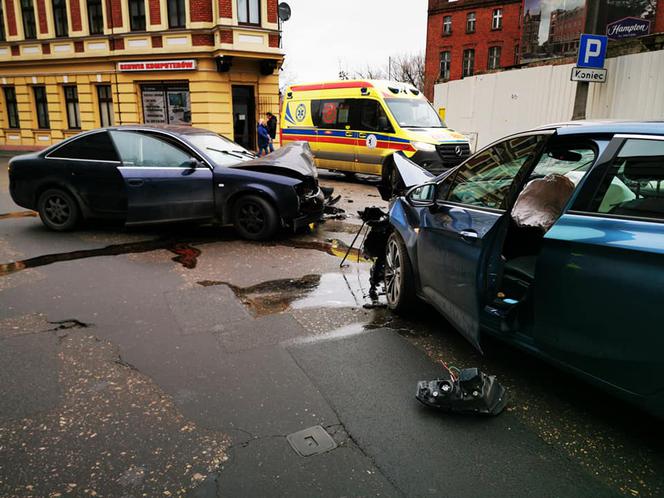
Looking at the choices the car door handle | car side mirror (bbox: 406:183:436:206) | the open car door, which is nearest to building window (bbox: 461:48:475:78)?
car side mirror (bbox: 406:183:436:206)

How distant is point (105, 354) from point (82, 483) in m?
1.49

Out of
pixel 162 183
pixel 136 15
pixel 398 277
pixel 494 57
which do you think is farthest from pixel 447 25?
pixel 398 277

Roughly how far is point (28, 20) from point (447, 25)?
34430mm

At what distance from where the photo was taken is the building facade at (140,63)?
20906 mm

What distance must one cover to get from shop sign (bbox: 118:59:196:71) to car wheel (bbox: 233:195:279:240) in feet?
53.6

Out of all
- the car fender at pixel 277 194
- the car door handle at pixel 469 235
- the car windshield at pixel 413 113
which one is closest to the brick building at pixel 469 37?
the car windshield at pixel 413 113

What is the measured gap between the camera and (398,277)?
Answer: 4.51 metres

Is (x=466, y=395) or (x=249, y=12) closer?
(x=466, y=395)

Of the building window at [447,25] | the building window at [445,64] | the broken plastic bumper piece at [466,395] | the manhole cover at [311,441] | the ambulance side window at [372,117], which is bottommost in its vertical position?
the manhole cover at [311,441]

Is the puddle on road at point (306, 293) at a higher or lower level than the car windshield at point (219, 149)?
lower

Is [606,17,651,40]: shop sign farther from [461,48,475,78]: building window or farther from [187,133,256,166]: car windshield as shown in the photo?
[461,48,475,78]: building window

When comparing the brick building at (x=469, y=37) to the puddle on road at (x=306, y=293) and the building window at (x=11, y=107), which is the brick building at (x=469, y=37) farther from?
the puddle on road at (x=306, y=293)

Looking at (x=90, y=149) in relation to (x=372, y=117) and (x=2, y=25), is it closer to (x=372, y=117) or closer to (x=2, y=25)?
(x=372, y=117)

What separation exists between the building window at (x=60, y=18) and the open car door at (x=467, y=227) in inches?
1015
